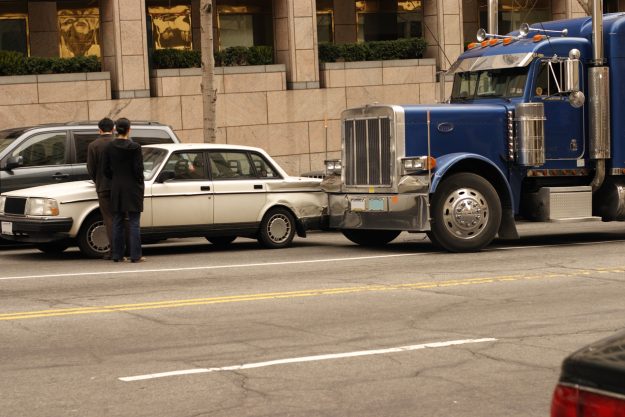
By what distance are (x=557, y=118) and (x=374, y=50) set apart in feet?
53.5

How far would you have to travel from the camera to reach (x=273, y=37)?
3281 cm

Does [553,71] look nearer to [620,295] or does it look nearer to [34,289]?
[620,295]

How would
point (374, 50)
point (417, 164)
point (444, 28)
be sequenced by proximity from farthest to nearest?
1. point (444, 28)
2. point (374, 50)
3. point (417, 164)

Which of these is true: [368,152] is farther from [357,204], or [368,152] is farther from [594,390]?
[594,390]

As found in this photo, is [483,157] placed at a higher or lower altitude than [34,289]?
higher

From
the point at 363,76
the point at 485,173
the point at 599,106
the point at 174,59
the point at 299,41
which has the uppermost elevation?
the point at 299,41

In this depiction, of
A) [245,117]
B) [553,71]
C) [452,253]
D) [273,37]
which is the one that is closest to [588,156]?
[553,71]

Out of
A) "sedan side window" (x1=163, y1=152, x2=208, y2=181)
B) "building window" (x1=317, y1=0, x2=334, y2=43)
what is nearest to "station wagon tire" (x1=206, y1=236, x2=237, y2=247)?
"sedan side window" (x1=163, y1=152, x2=208, y2=181)

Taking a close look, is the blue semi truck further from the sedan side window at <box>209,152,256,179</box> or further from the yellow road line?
the yellow road line

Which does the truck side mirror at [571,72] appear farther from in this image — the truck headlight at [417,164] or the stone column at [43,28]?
the stone column at [43,28]

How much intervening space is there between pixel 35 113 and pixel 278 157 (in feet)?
21.5

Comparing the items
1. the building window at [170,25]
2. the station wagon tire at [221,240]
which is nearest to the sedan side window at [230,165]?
the station wagon tire at [221,240]

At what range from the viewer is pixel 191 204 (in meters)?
16.3

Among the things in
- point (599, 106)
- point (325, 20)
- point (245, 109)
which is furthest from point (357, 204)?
point (325, 20)
